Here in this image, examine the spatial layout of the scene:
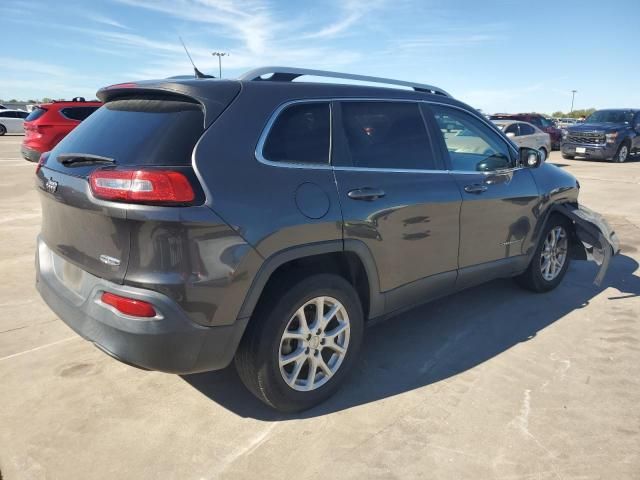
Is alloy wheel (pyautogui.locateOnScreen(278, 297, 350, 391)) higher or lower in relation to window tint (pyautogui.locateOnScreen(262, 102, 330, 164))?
lower

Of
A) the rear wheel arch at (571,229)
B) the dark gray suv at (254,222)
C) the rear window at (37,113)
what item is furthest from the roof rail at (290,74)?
the rear window at (37,113)

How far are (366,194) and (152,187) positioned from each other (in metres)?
1.24

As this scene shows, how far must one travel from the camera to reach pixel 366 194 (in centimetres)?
293

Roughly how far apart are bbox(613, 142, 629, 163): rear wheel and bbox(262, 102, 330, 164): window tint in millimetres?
18963

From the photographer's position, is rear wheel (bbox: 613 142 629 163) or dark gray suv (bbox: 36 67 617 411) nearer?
dark gray suv (bbox: 36 67 617 411)

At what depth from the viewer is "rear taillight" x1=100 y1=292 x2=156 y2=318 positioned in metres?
2.28

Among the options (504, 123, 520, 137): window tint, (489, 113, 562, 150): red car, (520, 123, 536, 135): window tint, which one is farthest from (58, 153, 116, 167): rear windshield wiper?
(489, 113, 562, 150): red car

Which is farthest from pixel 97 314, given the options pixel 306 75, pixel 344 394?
pixel 306 75

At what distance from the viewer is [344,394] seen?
3.06 metres

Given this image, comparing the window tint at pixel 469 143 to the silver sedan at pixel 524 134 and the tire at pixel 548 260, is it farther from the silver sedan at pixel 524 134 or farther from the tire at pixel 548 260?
the silver sedan at pixel 524 134

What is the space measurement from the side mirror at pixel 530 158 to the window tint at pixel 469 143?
0.47 feet

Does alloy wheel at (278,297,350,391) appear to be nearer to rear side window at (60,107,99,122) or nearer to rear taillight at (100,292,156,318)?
rear taillight at (100,292,156,318)

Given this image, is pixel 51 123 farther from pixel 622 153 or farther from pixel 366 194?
pixel 622 153

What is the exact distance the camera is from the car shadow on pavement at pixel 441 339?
10.0 feet
